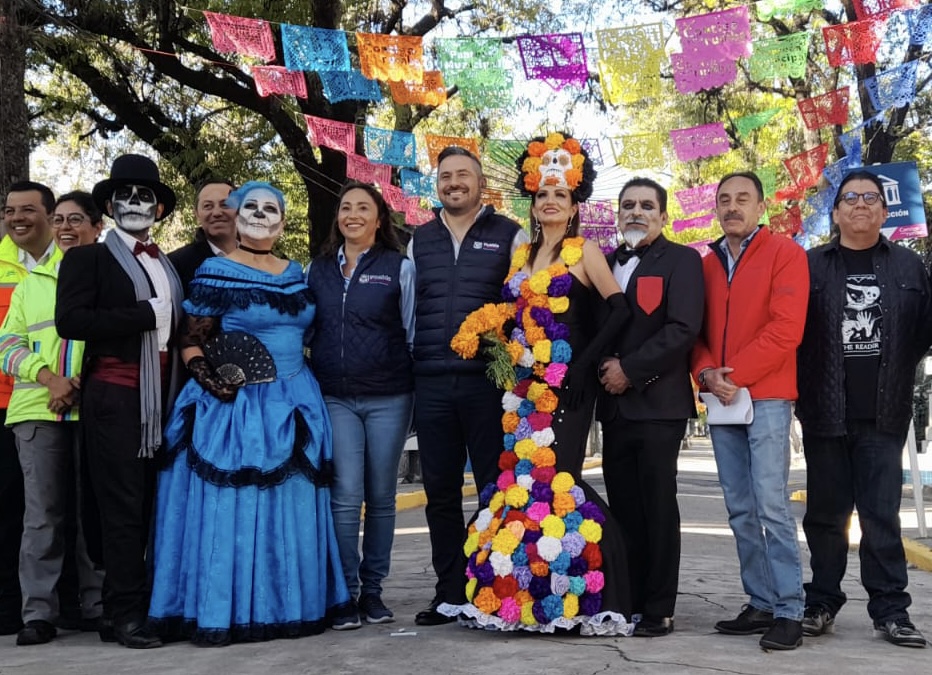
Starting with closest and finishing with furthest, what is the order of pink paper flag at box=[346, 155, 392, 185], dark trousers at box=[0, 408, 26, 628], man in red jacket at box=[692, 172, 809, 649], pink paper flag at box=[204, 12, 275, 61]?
man in red jacket at box=[692, 172, 809, 649] → dark trousers at box=[0, 408, 26, 628] → pink paper flag at box=[204, 12, 275, 61] → pink paper flag at box=[346, 155, 392, 185]

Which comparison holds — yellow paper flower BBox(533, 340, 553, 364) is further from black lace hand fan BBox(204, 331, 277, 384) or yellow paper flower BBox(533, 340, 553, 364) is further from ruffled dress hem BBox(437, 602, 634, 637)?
black lace hand fan BBox(204, 331, 277, 384)

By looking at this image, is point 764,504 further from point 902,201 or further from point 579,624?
point 902,201

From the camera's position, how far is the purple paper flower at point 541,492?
5.89m

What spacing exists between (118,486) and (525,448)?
2187mm

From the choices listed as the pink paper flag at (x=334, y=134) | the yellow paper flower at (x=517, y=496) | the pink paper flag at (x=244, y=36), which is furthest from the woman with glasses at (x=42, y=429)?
the pink paper flag at (x=334, y=134)

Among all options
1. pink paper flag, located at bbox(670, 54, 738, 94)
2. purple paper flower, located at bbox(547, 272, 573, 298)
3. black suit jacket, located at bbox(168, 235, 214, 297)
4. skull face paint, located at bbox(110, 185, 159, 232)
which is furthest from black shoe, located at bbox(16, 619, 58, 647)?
pink paper flag, located at bbox(670, 54, 738, 94)

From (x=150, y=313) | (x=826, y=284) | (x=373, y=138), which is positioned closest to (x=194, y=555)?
Result: (x=150, y=313)

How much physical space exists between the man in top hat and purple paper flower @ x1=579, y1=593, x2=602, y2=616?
7.33 feet

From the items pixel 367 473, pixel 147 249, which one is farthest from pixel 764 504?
pixel 147 249

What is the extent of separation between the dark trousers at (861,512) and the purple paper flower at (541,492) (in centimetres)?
141

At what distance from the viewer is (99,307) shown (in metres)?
6.01

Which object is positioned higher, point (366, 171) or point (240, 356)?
point (366, 171)

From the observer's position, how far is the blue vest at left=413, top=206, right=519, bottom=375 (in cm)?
618

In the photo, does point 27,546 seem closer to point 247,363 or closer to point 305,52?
point 247,363
